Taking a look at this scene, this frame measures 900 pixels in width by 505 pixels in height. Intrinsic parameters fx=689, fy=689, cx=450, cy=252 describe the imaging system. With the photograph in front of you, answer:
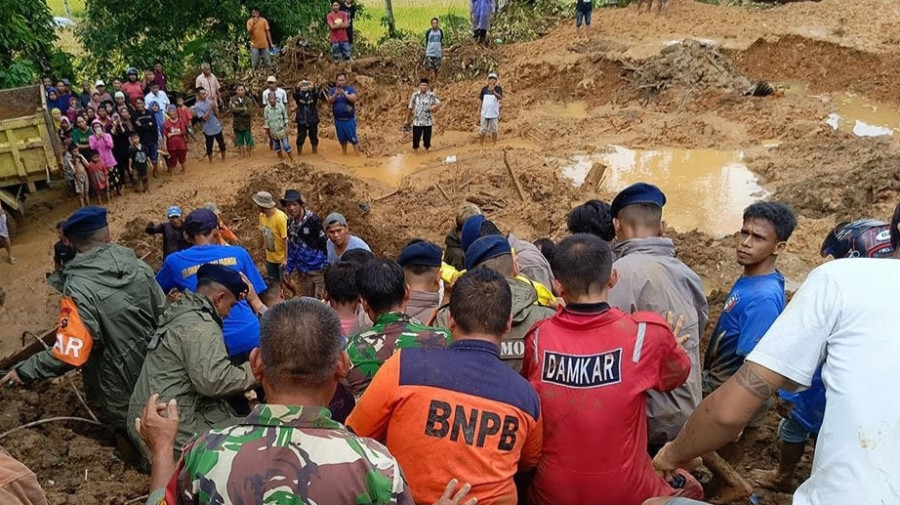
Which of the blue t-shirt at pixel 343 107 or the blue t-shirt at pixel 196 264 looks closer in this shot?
the blue t-shirt at pixel 196 264

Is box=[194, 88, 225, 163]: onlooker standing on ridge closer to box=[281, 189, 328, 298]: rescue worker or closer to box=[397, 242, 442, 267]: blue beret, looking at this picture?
A: box=[281, 189, 328, 298]: rescue worker

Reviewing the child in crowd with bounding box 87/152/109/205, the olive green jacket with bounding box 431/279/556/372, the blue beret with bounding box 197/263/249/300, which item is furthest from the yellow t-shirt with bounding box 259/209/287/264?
the olive green jacket with bounding box 431/279/556/372

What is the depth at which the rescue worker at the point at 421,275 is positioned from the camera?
4.14 meters

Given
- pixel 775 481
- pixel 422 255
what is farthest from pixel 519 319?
pixel 775 481

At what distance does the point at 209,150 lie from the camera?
45.2ft

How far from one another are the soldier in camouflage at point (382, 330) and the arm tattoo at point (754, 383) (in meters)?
1.36

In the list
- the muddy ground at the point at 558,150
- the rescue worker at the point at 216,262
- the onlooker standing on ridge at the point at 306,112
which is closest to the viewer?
the rescue worker at the point at 216,262

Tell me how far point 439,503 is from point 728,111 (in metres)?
14.3

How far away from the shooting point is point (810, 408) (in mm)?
3896

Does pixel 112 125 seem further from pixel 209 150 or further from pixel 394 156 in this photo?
pixel 394 156

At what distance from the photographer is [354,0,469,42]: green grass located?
23.8m

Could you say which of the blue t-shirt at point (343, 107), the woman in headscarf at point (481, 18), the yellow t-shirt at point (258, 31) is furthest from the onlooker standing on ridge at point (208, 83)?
the woman in headscarf at point (481, 18)

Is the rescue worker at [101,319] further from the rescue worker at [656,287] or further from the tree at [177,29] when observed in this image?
the tree at [177,29]

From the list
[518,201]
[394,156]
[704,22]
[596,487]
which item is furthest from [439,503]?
[704,22]
